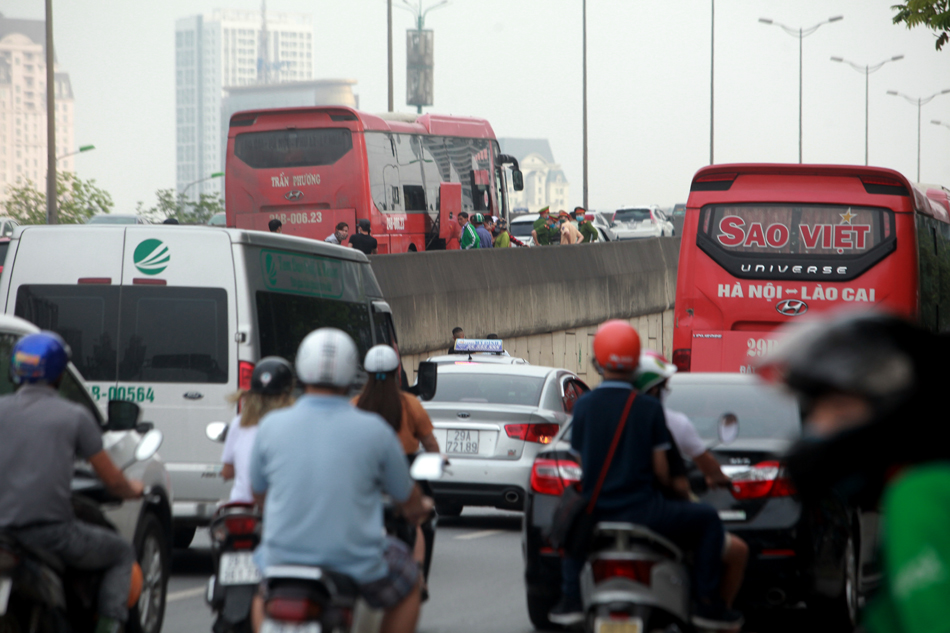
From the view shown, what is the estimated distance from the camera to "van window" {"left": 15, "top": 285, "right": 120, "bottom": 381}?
9062 millimetres

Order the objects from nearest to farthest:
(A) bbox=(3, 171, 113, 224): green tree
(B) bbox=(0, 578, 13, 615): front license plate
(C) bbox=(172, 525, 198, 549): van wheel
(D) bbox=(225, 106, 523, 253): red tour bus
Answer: (B) bbox=(0, 578, 13, 615): front license plate < (C) bbox=(172, 525, 198, 549): van wheel < (D) bbox=(225, 106, 523, 253): red tour bus < (A) bbox=(3, 171, 113, 224): green tree

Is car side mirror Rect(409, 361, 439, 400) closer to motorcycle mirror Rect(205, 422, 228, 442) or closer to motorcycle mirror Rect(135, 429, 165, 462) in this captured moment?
motorcycle mirror Rect(205, 422, 228, 442)

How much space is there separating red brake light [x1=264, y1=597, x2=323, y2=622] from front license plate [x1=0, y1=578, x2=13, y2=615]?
3.99ft

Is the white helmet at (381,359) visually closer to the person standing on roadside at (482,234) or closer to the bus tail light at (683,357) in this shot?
the bus tail light at (683,357)

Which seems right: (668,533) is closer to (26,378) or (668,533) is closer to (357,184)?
(26,378)

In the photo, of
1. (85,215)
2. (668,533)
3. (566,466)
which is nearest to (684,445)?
(668,533)

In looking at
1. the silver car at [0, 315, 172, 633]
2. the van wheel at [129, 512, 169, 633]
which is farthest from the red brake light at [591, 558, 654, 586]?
the van wheel at [129, 512, 169, 633]

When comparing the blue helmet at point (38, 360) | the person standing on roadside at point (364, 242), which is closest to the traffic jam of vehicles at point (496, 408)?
the blue helmet at point (38, 360)

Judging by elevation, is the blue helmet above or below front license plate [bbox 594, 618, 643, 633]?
above

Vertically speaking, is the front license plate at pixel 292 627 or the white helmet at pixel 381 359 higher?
the white helmet at pixel 381 359

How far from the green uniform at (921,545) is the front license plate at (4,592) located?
3.55 meters

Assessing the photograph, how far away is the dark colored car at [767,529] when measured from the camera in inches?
271

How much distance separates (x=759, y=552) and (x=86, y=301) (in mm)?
4820

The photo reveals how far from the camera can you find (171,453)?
891 centimetres
